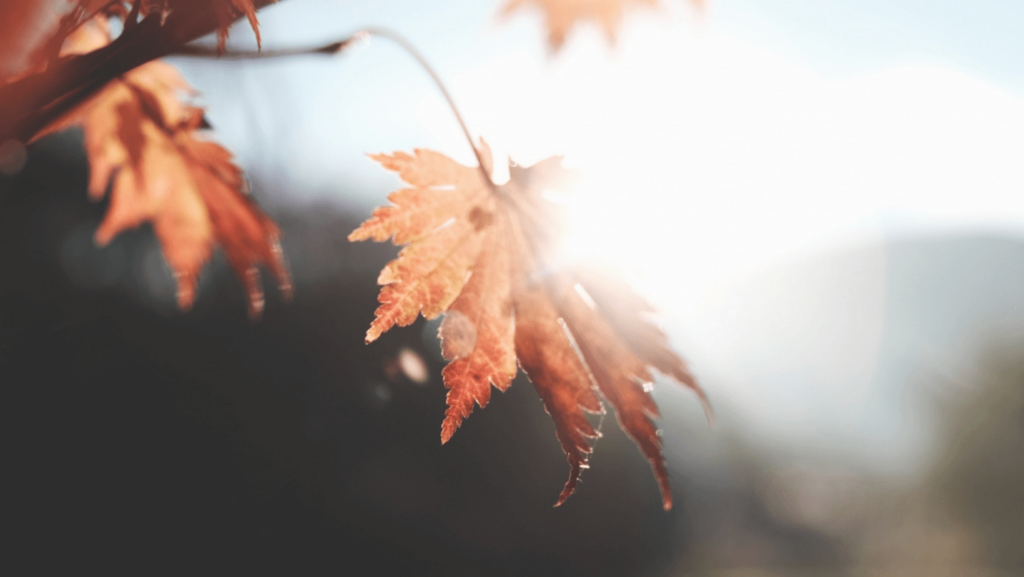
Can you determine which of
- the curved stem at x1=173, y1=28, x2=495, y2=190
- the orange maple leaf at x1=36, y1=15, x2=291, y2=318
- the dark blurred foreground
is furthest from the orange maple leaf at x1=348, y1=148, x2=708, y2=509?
the dark blurred foreground

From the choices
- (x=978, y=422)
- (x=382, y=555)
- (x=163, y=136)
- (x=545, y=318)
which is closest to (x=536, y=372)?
(x=545, y=318)

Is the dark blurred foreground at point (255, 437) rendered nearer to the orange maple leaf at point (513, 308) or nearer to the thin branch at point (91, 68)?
the orange maple leaf at point (513, 308)

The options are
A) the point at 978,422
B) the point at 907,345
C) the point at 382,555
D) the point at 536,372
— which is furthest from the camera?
the point at 907,345

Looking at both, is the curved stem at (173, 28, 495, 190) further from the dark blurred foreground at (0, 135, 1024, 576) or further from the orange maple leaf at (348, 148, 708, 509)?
the dark blurred foreground at (0, 135, 1024, 576)

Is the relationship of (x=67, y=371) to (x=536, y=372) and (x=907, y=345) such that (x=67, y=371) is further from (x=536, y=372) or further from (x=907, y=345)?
(x=907, y=345)

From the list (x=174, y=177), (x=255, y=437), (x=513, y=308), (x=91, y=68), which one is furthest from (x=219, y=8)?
(x=255, y=437)

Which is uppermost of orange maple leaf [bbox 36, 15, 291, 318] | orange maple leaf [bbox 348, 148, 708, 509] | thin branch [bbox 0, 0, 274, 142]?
orange maple leaf [bbox 36, 15, 291, 318]

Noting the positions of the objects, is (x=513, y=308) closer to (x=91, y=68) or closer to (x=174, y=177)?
(x=91, y=68)
